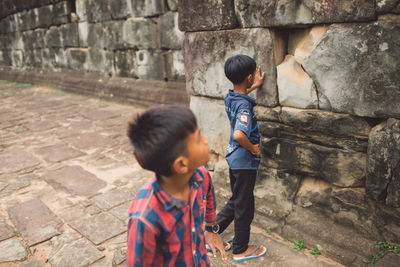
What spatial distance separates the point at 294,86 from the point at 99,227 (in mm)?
1904

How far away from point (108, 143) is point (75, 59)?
4.94 metres

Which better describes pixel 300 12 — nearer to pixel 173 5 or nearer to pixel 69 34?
pixel 173 5

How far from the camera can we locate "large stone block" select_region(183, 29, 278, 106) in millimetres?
2410

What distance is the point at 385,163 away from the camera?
1955mm

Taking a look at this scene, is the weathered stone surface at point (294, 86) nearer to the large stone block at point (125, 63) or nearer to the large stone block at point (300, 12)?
the large stone block at point (300, 12)

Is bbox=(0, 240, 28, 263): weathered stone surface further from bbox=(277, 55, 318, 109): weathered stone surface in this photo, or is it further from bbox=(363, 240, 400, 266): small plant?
bbox=(363, 240, 400, 266): small plant

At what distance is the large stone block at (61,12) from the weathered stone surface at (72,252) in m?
7.51

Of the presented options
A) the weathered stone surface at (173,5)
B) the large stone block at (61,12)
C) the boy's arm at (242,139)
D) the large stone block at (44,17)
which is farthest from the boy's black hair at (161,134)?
the large stone block at (44,17)

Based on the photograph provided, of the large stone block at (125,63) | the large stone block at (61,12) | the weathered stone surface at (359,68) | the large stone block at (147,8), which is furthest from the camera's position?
the large stone block at (61,12)

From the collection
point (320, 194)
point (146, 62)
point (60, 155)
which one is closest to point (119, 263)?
point (320, 194)

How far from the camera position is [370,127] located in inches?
80.1

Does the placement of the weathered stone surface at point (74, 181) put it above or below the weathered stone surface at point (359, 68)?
below

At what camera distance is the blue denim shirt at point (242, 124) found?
2.04 m

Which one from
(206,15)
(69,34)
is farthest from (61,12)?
(206,15)
